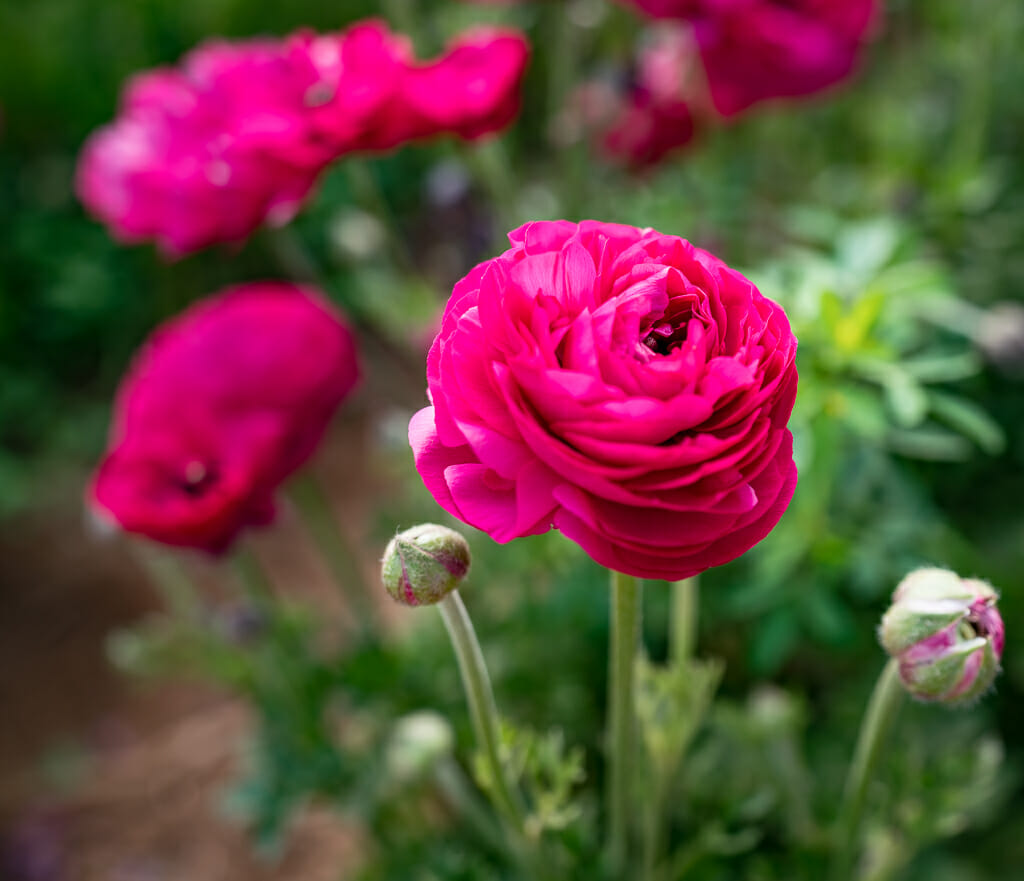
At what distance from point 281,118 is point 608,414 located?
1.48ft

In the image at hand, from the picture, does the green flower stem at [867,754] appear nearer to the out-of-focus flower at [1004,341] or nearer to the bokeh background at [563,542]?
the bokeh background at [563,542]

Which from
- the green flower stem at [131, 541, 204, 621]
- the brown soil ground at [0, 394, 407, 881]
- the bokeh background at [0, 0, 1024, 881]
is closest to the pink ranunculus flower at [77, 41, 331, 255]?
the bokeh background at [0, 0, 1024, 881]

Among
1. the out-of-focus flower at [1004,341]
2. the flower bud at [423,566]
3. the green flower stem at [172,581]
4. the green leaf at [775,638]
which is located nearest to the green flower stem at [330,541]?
the green flower stem at [172,581]

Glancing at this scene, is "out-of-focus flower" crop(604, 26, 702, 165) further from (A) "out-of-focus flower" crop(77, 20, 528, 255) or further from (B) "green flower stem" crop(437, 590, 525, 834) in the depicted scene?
(B) "green flower stem" crop(437, 590, 525, 834)

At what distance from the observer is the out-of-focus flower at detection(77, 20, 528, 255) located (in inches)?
26.6

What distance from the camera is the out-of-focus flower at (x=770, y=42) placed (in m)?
0.81

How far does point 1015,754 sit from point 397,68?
3.01 ft

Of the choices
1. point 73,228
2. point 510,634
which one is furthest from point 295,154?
point 73,228

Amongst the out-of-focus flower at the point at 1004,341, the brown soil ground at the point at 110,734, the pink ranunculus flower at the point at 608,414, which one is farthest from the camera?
the brown soil ground at the point at 110,734

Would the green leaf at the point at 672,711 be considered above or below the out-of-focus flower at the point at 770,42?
below

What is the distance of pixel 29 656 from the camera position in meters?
1.53

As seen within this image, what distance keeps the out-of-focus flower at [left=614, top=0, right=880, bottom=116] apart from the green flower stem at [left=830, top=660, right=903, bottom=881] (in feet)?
1.82

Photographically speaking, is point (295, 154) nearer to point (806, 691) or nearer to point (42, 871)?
point (806, 691)

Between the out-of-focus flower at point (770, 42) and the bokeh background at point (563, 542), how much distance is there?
0.13 metres
